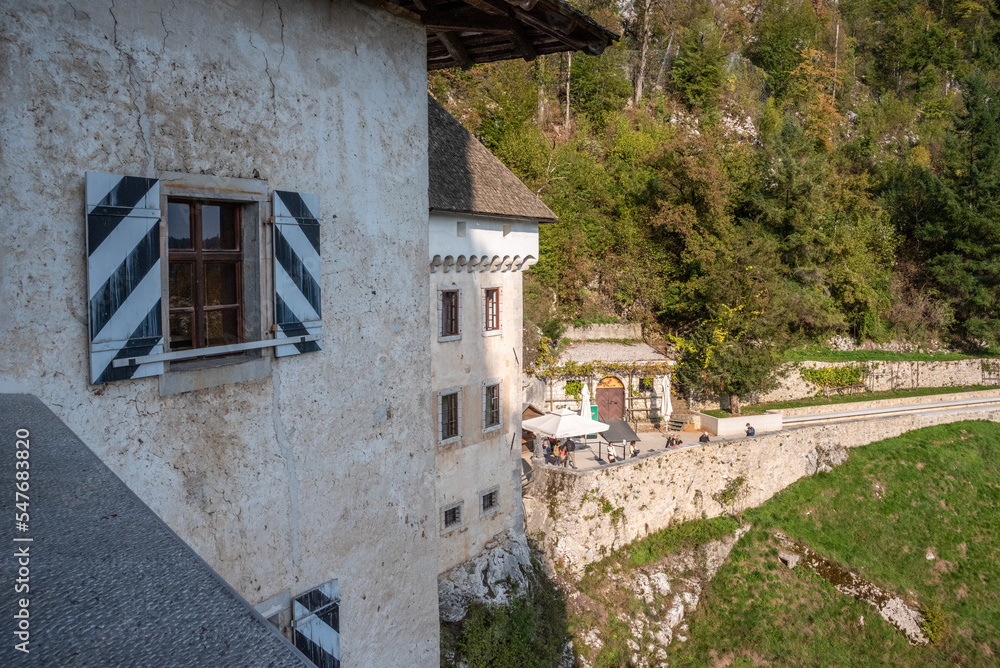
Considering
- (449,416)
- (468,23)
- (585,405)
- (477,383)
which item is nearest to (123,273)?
(468,23)

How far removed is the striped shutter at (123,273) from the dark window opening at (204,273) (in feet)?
0.81

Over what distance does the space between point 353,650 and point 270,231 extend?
2754 millimetres

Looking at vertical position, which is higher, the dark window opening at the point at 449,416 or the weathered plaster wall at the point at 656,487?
the dark window opening at the point at 449,416

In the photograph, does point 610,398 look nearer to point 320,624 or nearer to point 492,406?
point 492,406

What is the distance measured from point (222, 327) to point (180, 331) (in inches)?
10.6

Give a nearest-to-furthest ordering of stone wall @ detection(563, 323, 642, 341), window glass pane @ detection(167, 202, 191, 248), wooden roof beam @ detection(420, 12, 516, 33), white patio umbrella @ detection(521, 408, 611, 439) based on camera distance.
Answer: window glass pane @ detection(167, 202, 191, 248) < wooden roof beam @ detection(420, 12, 516, 33) < white patio umbrella @ detection(521, 408, 611, 439) < stone wall @ detection(563, 323, 642, 341)

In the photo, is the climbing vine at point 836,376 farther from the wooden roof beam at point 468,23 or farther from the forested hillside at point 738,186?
the wooden roof beam at point 468,23

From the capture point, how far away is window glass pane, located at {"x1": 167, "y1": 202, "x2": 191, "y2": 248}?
3518 mm

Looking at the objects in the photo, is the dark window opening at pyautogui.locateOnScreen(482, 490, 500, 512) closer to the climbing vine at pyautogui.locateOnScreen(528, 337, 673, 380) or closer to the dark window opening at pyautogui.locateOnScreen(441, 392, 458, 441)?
the dark window opening at pyautogui.locateOnScreen(441, 392, 458, 441)

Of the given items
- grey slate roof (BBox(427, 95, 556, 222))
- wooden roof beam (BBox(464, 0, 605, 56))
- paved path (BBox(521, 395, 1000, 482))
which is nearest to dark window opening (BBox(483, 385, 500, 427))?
paved path (BBox(521, 395, 1000, 482))

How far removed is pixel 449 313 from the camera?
1419 cm

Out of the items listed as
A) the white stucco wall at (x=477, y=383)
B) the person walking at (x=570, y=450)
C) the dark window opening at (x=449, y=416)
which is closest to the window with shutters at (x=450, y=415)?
the dark window opening at (x=449, y=416)

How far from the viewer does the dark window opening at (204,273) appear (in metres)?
3.60

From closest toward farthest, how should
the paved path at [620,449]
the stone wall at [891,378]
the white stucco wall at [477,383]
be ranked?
1. the white stucco wall at [477,383]
2. the paved path at [620,449]
3. the stone wall at [891,378]
